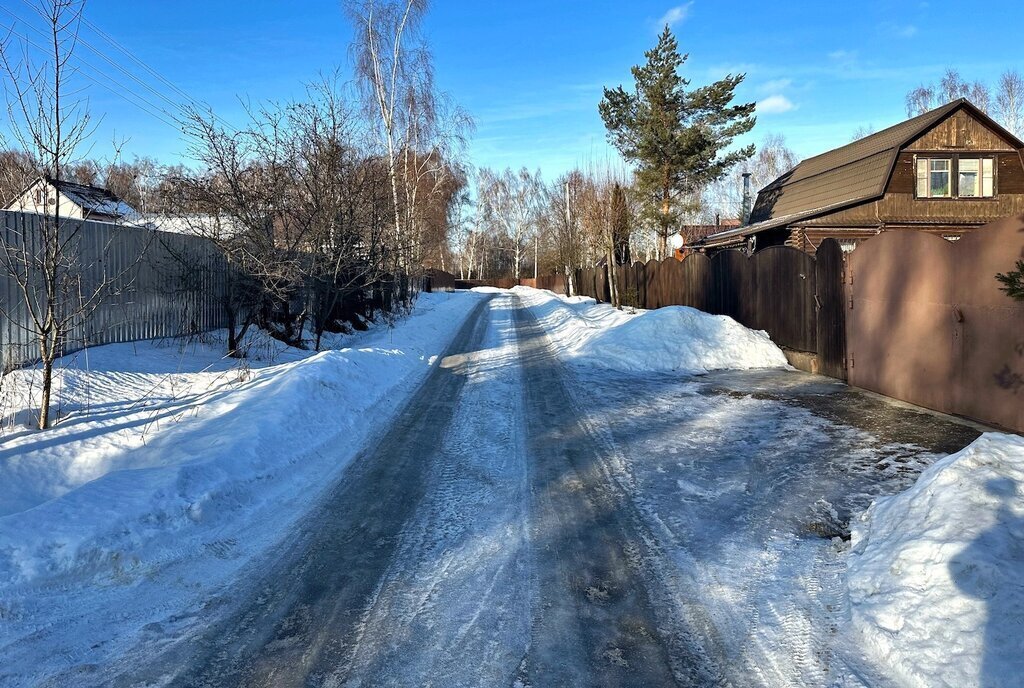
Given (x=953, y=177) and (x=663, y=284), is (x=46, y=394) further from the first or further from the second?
(x=953, y=177)

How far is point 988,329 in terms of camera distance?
6.94 m

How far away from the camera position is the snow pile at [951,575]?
2816 millimetres

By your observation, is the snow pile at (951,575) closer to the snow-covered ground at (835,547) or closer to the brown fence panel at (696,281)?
the snow-covered ground at (835,547)

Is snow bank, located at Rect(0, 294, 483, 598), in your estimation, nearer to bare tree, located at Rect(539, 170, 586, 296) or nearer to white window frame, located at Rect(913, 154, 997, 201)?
white window frame, located at Rect(913, 154, 997, 201)

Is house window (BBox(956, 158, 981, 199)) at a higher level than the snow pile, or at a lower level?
higher

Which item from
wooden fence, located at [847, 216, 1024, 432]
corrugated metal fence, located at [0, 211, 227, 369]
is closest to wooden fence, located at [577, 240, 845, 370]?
wooden fence, located at [847, 216, 1024, 432]

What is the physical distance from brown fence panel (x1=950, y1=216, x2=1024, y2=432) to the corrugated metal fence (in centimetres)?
941

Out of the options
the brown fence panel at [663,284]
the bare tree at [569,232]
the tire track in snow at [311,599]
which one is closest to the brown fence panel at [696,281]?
the brown fence panel at [663,284]

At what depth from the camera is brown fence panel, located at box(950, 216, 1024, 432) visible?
6.53 metres

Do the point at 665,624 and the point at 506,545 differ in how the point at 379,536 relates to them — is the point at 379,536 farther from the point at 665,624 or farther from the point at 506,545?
the point at 665,624

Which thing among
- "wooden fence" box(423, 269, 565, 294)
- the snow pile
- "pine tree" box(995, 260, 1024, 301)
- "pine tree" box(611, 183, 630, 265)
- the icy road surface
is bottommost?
the icy road surface

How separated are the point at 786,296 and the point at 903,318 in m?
4.33

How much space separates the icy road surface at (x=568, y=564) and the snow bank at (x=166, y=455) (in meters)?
0.63

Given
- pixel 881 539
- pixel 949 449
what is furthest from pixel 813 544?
pixel 949 449
